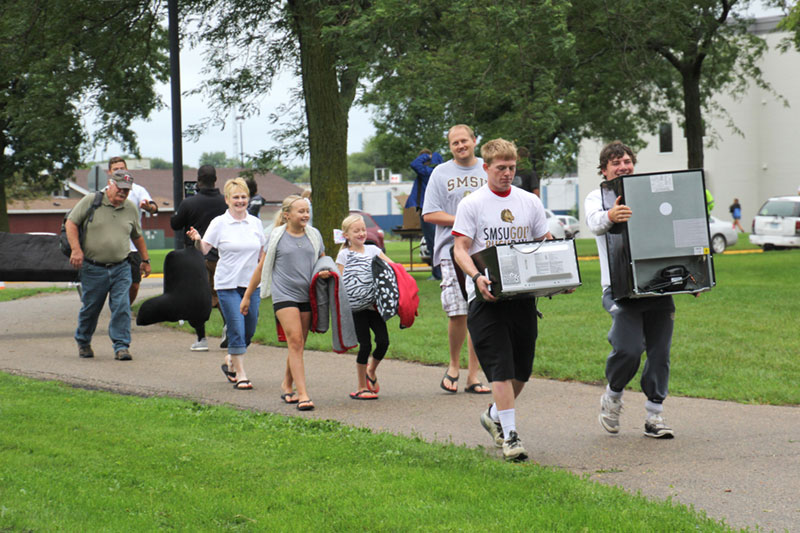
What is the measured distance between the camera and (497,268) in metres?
5.75

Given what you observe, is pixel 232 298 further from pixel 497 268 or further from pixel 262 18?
pixel 262 18

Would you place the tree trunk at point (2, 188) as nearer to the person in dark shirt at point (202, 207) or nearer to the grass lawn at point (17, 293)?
the grass lawn at point (17, 293)

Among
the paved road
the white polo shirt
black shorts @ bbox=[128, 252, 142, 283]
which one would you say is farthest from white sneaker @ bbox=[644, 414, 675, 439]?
black shorts @ bbox=[128, 252, 142, 283]

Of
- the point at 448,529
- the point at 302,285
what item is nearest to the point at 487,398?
the point at 302,285

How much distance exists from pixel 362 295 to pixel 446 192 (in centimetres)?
107

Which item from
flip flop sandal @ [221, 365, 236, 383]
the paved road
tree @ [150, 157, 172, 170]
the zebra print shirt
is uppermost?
tree @ [150, 157, 172, 170]

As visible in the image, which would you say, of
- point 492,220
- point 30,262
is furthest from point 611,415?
point 30,262

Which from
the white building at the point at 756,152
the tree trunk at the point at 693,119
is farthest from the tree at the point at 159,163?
the tree trunk at the point at 693,119

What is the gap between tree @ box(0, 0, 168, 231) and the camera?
17828 millimetres

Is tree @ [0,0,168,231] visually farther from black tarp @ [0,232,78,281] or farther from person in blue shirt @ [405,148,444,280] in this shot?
person in blue shirt @ [405,148,444,280]

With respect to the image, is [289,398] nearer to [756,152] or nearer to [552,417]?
[552,417]

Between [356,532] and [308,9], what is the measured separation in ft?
44.1

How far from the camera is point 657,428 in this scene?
6.37m

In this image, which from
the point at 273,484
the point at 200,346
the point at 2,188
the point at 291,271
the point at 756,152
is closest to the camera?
the point at 273,484
